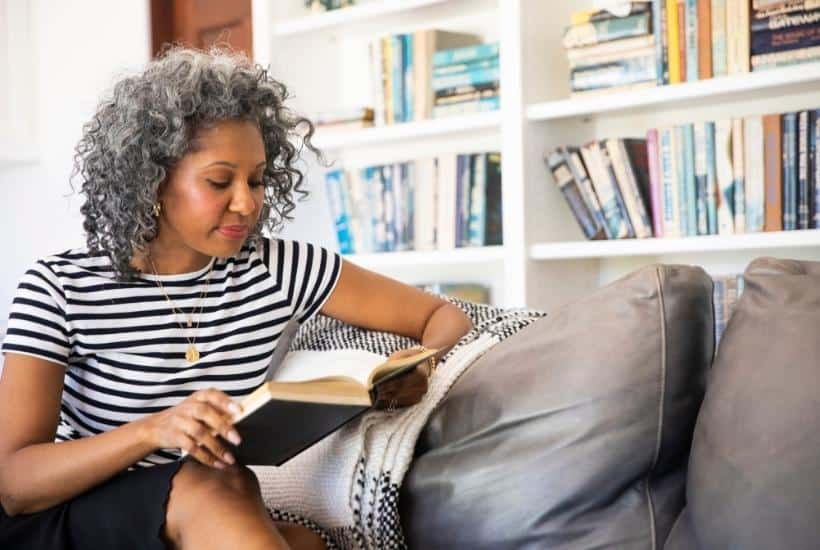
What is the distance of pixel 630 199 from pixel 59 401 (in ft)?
4.86

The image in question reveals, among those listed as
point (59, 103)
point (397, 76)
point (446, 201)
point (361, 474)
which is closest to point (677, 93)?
point (446, 201)

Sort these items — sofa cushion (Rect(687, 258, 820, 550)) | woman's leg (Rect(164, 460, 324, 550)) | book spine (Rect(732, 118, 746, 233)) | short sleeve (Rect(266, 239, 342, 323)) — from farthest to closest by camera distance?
1. book spine (Rect(732, 118, 746, 233))
2. short sleeve (Rect(266, 239, 342, 323))
3. woman's leg (Rect(164, 460, 324, 550))
4. sofa cushion (Rect(687, 258, 820, 550))

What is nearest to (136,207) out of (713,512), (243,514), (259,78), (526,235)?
(259,78)

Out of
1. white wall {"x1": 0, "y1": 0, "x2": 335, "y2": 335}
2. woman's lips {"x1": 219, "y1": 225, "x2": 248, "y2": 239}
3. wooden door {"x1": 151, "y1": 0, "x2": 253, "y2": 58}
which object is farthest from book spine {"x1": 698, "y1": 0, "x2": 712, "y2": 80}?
white wall {"x1": 0, "y1": 0, "x2": 335, "y2": 335}

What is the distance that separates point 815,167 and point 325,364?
1211 millimetres

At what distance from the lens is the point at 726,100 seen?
8.33 feet

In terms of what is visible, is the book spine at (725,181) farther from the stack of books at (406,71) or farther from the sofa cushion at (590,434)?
the sofa cushion at (590,434)

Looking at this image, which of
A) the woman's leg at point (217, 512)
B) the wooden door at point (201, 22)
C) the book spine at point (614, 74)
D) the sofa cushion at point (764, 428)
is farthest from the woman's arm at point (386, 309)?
the wooden door at point (201, 22)

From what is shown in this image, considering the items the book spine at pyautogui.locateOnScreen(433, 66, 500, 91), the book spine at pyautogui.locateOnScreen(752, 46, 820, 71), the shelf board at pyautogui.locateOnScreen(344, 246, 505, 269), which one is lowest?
the shelf board at pyautogui.locateOnScreen(344, 246, 505, 269)

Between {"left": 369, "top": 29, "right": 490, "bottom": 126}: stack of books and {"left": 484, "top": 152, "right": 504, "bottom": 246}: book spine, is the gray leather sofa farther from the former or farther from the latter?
{"left": 369, "top": 29, "right": 490, "bottom": 126}: stack of books

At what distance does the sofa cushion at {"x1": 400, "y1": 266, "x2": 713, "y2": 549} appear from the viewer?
1270 mm

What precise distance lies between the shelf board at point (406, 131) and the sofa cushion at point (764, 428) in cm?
149

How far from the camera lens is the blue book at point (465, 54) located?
273 cm

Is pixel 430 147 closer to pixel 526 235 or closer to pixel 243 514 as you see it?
pixel 526 235
